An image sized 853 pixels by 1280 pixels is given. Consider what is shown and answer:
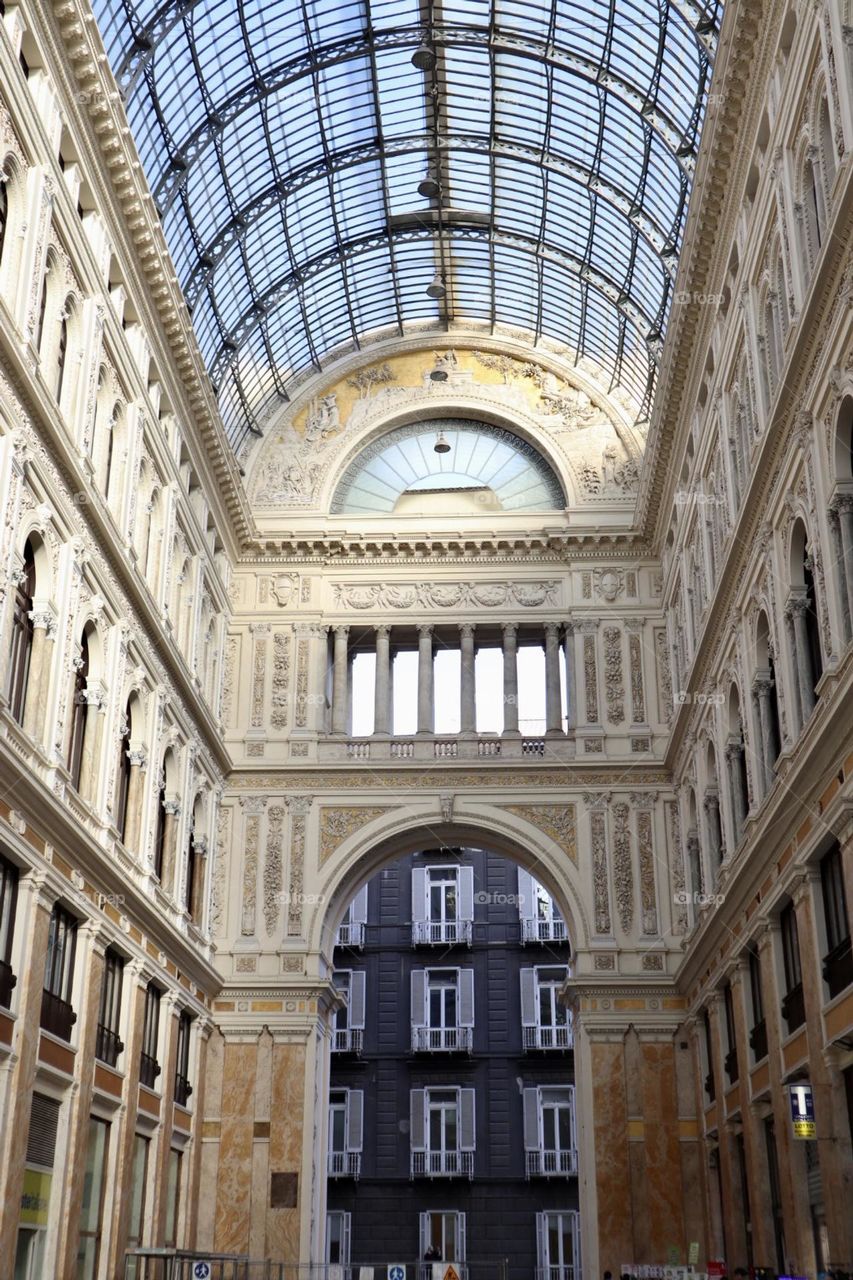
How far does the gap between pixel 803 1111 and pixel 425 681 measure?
65.6 feet

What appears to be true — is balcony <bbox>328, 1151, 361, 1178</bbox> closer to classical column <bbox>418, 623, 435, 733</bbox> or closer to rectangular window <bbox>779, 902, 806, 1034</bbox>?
classical column <bbox>418, 623, 435, 733</bbox>

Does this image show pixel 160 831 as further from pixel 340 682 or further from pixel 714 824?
pixel 714 824

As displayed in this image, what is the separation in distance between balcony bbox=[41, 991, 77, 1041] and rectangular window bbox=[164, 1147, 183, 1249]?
781 centimetres

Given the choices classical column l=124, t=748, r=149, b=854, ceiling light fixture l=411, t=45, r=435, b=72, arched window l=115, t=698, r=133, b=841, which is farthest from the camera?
ceiling light fixture l=411, t=45, r=435, b=72

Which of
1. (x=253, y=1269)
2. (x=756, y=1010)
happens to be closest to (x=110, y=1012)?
(x=253, y=1269)

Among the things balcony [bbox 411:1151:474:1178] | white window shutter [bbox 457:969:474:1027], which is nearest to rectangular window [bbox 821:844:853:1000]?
balcony [bbox 411:1151:474:1178]

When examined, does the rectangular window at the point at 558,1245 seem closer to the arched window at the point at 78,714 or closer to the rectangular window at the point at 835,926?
the arched window at the point at 78,714

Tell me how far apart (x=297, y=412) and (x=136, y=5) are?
16.4m

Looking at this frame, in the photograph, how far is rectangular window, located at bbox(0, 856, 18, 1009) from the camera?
70.4 feet

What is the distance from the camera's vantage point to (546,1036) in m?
48.6

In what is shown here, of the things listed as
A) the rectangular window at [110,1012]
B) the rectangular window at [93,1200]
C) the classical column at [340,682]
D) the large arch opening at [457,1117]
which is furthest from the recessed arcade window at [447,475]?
the rectangular window at [93,1200]

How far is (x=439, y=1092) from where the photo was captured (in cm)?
4816

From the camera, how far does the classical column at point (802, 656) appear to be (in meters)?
22.8

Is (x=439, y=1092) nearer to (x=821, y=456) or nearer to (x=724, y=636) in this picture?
(x=724, y=636)
